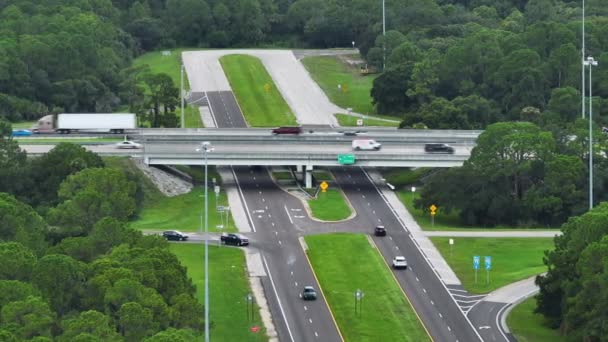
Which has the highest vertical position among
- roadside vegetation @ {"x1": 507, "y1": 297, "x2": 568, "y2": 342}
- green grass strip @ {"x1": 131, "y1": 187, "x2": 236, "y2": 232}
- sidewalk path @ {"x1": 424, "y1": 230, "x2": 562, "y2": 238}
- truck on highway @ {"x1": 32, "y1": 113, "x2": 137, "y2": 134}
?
truck on highway @ {"x1": 32, "y1": 113, "x2": 137, "y2": 134}

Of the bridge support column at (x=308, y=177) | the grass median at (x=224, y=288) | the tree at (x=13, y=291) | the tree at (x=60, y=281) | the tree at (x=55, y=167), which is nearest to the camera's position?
the tree at (x=13, y=291)

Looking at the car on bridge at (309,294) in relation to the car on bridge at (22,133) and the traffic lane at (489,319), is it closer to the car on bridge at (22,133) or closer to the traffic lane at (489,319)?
the traffic lane at (489,319)

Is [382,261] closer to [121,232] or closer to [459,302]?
[459,302]

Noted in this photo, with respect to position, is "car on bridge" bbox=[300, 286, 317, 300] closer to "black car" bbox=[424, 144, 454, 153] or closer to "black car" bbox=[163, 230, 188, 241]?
"black car" bbox=[163, 230, 188, 241]

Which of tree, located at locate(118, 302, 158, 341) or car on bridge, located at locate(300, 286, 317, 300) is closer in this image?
tree, located at locate(118, 302, 158, 341)

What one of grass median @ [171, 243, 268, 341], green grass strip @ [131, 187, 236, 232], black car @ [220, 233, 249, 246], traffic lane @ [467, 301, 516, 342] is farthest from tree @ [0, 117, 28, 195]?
traffic lane @ [467, 301, 516, 342]

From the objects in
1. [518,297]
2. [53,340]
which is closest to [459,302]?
[518,297]

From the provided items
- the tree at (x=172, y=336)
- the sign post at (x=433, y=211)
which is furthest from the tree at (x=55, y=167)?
the tree at (x=172, y=336)
